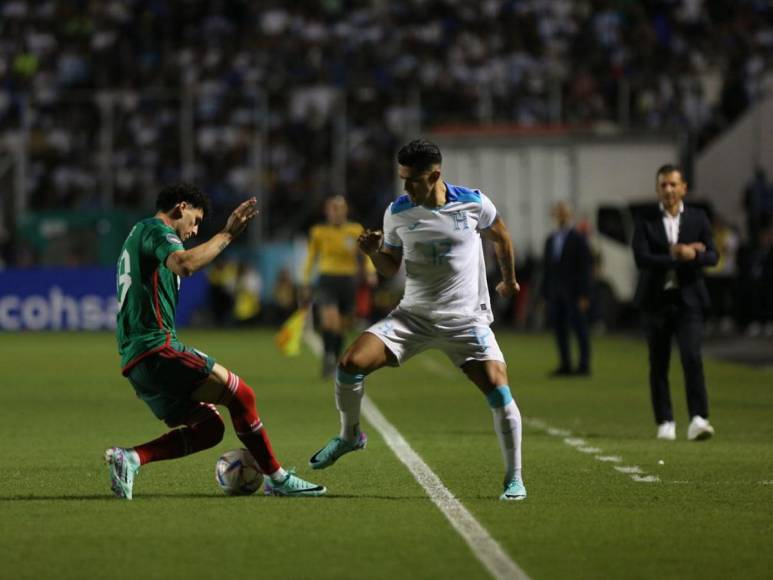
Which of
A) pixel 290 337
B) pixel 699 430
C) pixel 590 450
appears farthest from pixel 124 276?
pixel 290 337

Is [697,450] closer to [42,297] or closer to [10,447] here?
[10,447]

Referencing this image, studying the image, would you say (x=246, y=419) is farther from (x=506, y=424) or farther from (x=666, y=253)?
(x=666, y=253)

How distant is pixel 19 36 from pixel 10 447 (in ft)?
98.0

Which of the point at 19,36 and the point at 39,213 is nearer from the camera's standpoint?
the point at 39,213

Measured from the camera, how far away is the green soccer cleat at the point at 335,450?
33.3ft

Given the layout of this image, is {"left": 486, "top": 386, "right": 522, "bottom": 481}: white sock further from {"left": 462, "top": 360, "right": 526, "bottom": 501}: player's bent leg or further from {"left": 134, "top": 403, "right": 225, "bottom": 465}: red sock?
{"left": 134, "top": 403, "right": 225, "bottom": 465}: red sock

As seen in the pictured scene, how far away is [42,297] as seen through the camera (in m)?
37.5

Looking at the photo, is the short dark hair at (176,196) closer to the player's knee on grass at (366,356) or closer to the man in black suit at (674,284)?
the player's knee on grass at (366,356)

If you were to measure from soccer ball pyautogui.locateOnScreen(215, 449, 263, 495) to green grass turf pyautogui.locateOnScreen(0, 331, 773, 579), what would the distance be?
0.09 meters

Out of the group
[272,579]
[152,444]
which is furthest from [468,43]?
[272,579]

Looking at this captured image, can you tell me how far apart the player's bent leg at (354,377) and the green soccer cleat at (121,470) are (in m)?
1.24

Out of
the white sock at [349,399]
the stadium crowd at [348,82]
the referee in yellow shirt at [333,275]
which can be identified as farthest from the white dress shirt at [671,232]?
the stadium crowd at [348,82]

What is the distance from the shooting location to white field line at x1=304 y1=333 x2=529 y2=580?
23.9 feet

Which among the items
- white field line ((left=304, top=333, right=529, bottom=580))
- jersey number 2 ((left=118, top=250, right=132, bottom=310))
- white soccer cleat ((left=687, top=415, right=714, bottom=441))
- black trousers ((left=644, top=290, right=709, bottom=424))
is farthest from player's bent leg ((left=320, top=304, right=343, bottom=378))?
jersey number 2 ((left=118, top=250, right=132, bottom=310))
